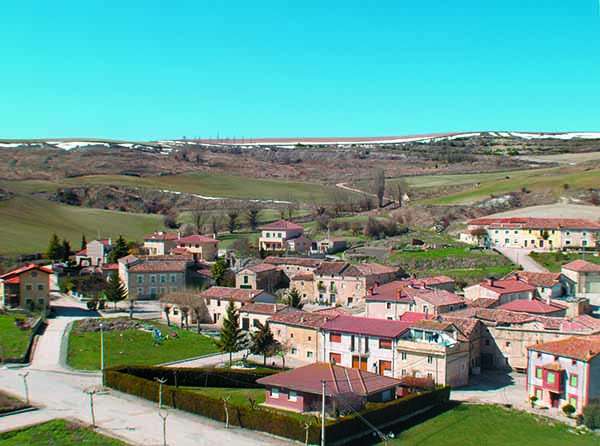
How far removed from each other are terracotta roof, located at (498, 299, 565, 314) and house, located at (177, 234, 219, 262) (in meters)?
28.7

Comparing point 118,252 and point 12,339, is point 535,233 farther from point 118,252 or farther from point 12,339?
point 12,339

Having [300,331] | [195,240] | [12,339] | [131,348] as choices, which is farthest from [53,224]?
[300,331]

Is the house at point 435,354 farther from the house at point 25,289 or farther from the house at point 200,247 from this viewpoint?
the house at point 200,247

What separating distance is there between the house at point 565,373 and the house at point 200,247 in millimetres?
36449

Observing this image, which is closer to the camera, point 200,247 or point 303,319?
point 303,319

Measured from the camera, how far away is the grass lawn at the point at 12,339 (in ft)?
108

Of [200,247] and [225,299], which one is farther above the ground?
[200,247]

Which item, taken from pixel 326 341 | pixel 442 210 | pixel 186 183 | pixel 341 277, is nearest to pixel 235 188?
pixel 186 183

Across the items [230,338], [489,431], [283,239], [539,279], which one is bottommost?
[489,431]

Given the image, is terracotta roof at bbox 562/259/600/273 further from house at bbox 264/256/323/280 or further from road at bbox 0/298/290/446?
road at bbox 0/298/290/446

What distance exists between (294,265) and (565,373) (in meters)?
27.5

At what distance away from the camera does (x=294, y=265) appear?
53594mm

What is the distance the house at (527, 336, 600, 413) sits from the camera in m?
27.5

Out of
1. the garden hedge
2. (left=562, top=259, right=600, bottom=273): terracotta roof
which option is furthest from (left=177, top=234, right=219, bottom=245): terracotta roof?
the garden hedge
